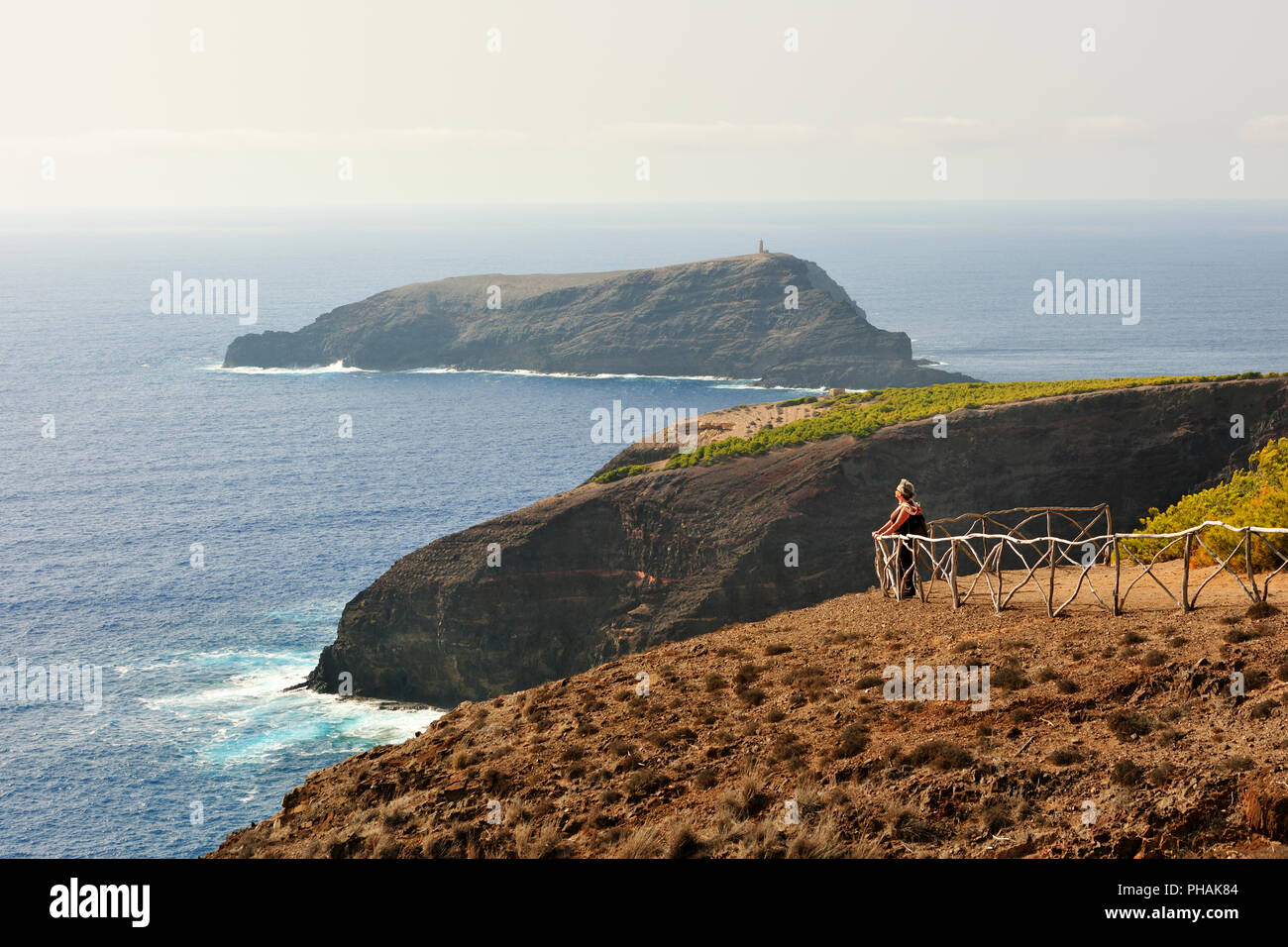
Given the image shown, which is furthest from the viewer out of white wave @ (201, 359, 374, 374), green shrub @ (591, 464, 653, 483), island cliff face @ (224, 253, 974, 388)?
white wave @ (201, 359, 374, 374)

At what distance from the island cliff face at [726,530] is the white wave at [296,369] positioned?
10900 cm

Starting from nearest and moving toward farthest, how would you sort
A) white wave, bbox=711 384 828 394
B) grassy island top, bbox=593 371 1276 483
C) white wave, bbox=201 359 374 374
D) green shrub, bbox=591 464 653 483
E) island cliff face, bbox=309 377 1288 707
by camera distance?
1. island cliff face, bbox=309 377 1288 707
2. grassy island top, bbox=593 371 1276 483
3. green shrub, bbox=591 464 653 483
4. white wave, bbox=711 384 828 394
5. white wave, bbox=201 359 374 374

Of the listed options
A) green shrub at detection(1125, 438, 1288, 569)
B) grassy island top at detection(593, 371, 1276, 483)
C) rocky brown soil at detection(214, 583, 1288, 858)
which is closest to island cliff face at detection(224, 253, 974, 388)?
grassy island top at detection(593, 371, 1276, 483)

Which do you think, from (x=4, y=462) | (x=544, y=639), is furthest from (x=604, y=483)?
(x=4, y=462)

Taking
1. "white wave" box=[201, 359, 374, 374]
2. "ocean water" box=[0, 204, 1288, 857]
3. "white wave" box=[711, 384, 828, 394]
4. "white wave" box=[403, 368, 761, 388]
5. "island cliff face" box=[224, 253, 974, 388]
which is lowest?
"ocean water" box=[0, 204, 1288, 857]

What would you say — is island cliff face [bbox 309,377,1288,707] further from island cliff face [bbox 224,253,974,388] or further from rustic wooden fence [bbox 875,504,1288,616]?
island cliff face [bbox 224,253,974,388]

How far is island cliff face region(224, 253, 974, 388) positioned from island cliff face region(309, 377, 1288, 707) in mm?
94926

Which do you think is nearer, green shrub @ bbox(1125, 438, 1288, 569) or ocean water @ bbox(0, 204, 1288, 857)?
green shrub @ bbox(1125, 438, 1288, 569)

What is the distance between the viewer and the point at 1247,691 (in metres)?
14.2

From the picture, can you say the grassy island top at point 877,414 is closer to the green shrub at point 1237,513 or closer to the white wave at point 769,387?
the green shrub at point 1237,513

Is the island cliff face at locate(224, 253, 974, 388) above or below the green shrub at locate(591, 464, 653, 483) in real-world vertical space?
above

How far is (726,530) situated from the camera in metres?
51.4

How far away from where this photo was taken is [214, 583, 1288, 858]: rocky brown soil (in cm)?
1272
